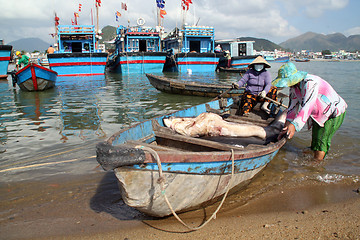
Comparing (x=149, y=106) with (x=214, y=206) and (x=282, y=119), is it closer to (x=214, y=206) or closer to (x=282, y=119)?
(x=282, y=119)

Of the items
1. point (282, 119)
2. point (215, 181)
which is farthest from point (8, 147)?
point (282, 119)

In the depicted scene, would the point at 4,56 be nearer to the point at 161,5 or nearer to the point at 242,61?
the point at 161,5

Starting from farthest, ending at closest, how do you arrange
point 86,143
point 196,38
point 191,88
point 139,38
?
point 196,38
point 139,38
point 191,88
point 86,143

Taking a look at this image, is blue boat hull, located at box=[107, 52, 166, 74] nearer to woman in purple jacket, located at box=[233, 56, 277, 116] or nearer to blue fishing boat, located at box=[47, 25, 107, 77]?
blue fishing boat, located at box=[47, 25, 107, 77]

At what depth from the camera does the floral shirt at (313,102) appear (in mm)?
3932

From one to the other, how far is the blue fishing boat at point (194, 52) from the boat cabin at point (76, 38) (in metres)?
7.62

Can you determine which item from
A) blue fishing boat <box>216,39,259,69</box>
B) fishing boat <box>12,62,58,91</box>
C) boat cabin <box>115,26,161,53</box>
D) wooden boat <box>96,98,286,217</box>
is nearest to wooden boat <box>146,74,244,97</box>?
fishing boat <box>12,62,58,91</box>

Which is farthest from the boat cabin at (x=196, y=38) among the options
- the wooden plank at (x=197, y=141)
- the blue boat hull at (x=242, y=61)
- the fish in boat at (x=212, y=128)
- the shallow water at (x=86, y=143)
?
the wooden plank at (x=197, y=141)

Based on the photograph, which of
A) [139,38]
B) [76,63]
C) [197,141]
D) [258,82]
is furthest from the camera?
[139,38]

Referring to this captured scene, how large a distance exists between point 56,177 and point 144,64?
69.3ft

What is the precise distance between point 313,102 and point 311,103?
39 millimetres

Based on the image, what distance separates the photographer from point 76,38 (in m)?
24.0

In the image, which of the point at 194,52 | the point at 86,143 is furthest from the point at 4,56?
the point at 86,143

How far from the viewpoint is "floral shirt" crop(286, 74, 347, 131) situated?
12.9 feet
